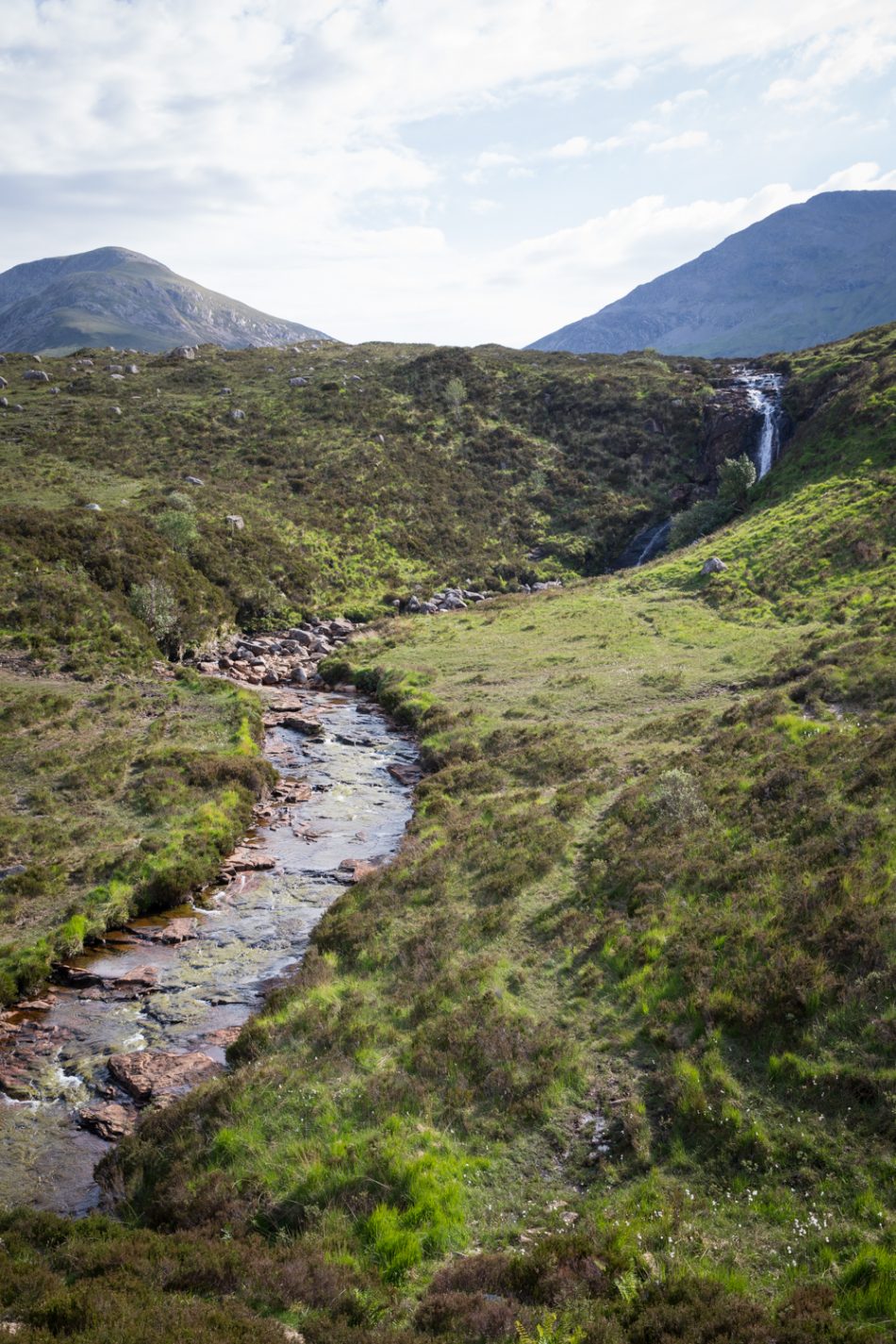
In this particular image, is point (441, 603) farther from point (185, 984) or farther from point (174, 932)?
point (185, 984)

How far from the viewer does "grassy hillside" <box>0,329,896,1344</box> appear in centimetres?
855

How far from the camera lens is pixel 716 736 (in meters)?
24.9

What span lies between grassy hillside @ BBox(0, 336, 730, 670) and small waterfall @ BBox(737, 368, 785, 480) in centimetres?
585

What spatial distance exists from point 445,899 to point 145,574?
34.6m

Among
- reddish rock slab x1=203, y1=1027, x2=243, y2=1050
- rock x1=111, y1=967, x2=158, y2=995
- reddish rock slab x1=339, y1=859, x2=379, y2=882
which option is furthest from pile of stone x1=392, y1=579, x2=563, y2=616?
reddish rock slab x1=203, y1=1027, x2=243, y2=1050

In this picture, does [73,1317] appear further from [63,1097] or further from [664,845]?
[664,845]

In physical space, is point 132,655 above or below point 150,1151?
above

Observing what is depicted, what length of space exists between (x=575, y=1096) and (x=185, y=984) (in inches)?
395

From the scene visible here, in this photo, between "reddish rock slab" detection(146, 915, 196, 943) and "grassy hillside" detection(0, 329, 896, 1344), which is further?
"reddish rock slab" detection(146, 915, 196, 943)

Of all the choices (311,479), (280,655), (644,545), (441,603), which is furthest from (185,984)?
(644,545)

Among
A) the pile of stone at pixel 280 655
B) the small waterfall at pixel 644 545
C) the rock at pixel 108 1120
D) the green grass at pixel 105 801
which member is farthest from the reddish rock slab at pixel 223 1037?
the small waterfall at pixel 644 545

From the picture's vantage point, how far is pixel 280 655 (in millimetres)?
50125

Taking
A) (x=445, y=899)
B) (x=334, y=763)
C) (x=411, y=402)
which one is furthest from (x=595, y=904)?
(x=411, y=402)

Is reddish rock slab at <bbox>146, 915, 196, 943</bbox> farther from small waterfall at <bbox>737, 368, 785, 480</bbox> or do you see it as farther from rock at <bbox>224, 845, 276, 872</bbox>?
small waterfall at <bbox>737, 368, 785, 480</bbox>
